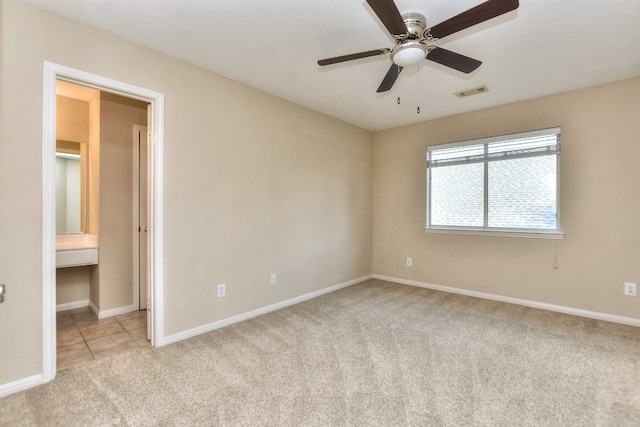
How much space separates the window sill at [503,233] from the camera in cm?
346

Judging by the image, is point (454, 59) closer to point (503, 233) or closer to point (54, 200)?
point (503, 233)

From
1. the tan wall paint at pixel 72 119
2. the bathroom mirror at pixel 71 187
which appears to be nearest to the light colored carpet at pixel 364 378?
the bathroom mirror at pixel 71 187

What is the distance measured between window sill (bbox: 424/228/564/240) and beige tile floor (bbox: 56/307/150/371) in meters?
3.80

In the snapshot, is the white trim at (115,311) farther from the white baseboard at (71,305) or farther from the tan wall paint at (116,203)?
the white baseboard at (71,305)

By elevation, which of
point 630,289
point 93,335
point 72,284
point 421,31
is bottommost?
point 93,335

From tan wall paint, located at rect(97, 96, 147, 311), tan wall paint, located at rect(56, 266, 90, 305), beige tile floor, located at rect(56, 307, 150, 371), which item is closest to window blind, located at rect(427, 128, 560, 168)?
tan wall paint, located at rect(97, 96, 147, 311)

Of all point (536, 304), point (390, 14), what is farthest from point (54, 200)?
point (536, 304)

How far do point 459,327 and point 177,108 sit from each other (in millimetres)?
3411

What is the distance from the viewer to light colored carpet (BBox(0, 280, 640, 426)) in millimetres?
1722

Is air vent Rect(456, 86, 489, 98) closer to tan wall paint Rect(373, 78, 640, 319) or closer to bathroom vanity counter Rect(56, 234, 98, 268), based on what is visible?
tan wall paint Rect(373, 78, 640, 319)

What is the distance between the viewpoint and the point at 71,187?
3578 millimetres

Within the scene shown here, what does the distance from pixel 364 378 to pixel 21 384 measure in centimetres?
226

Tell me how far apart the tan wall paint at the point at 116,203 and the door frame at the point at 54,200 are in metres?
1.16

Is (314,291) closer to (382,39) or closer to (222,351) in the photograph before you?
(222,351)
